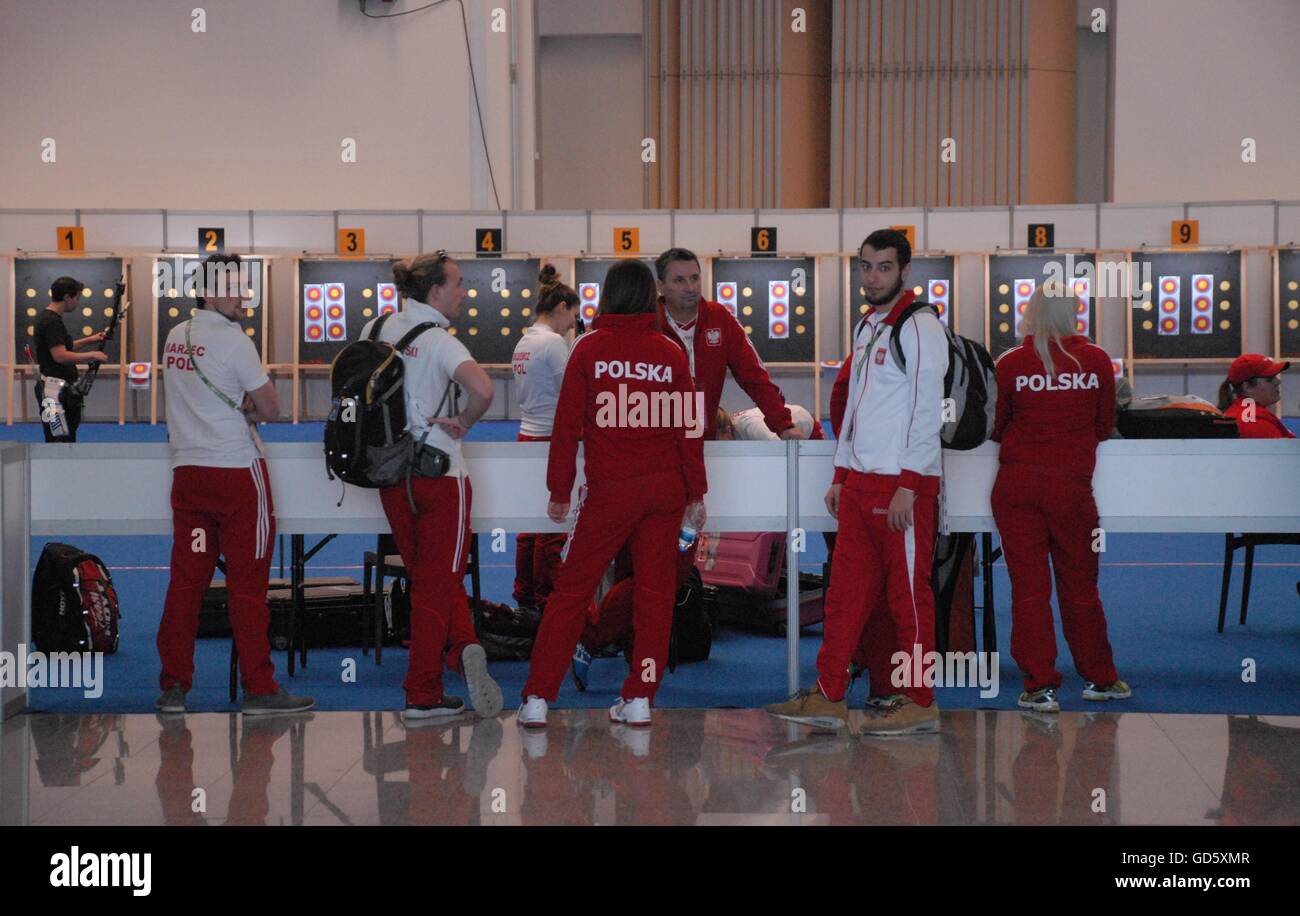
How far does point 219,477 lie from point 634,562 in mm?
1256

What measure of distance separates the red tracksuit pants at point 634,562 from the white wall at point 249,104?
11020mm

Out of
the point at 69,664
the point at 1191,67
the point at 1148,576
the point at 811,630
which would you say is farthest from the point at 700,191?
the point at 69,664

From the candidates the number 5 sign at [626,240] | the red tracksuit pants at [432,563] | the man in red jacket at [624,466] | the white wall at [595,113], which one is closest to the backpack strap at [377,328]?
the red tracksuit pants at [432,563]

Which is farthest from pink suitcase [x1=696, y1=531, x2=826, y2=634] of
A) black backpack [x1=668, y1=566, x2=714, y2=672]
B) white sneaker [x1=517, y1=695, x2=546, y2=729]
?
white sneaker [x1=517, y1=695, x2=546, y2=729]

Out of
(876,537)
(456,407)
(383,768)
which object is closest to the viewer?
(383,768)

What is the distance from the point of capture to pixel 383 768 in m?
3.61

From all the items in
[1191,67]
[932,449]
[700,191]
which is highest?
[1191,67]

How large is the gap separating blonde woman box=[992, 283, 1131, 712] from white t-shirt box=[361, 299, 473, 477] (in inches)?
65.0

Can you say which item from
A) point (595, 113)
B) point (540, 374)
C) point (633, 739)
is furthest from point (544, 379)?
point (595, 113)

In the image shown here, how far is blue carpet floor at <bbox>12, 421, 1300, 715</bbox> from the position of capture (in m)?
4.46

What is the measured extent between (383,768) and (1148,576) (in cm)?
458

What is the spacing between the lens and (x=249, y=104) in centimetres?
1457

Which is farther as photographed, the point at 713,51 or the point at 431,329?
the point at 713,51
